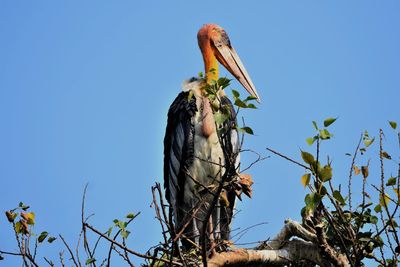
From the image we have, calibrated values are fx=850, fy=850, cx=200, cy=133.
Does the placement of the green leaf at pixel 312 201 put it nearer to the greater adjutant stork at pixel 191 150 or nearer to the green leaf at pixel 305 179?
the green leaf at pixel 305 179

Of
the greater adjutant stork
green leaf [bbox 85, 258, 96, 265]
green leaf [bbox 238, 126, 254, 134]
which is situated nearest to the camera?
green leaf [bbox 238, 126, 254, 134]

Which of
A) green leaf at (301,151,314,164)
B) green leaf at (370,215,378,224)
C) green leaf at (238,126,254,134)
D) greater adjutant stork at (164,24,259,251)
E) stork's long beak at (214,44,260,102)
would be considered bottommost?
green leaf at (301,151,314,164)

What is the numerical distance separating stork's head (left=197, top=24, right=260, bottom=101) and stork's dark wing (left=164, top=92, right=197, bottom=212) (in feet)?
4.41

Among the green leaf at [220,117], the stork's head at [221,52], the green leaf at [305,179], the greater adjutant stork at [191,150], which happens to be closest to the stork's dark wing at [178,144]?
the greater adjutant stork at [191,150]

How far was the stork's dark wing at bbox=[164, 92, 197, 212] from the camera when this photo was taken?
8375 millimetres

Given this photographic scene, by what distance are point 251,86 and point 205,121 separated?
5.13 feet

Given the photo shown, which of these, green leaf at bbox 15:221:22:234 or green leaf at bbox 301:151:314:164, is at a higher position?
green leaf at bbox 15:221:22:234

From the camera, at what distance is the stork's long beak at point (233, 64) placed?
9789 millimetres

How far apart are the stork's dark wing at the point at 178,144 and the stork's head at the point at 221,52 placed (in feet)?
4.41

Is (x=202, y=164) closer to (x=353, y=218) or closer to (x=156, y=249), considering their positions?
(x=353, y=218)

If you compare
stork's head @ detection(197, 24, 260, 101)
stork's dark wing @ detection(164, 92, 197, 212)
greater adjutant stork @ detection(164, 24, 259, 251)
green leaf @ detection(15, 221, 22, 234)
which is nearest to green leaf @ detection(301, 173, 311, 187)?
green leaf @ detection(15, 221, 22, 234)

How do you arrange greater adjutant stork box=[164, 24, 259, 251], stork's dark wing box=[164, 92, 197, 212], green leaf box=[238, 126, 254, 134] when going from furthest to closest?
stork's dark wing box=[164, 92, 197, 212], greater adjutant stork box=[164, 24, 259, 251], green leaf box=[238, 126, 254, 134]

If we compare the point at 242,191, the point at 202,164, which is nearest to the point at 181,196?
the point at 202,164

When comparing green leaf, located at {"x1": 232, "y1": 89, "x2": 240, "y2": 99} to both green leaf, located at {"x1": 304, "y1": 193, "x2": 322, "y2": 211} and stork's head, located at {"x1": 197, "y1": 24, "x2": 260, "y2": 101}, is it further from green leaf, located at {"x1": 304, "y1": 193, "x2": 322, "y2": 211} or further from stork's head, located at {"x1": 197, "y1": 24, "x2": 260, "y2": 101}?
stork's head, located at {"x1": 197, "y1": 24, "x2": 260, "y2": 101}
